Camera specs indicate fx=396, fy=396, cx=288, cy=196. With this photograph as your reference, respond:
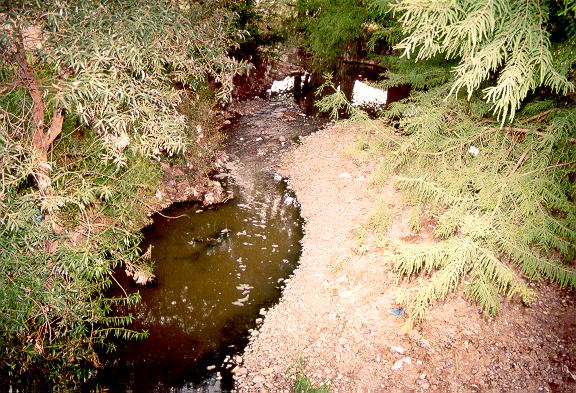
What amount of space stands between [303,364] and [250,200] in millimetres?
6017

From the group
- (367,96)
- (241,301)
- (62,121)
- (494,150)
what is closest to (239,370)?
(241,301)

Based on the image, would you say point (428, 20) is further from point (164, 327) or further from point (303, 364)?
point (164, 327)

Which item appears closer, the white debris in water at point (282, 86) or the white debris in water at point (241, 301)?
the white debris in water at point (241, 301)

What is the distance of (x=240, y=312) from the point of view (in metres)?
8.16

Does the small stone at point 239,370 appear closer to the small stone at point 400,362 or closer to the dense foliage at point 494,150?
the small stone at point 400,362

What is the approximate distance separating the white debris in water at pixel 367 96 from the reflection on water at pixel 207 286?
950cm

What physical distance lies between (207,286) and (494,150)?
20.5ft

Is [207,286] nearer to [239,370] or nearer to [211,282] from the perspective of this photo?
[211,282]

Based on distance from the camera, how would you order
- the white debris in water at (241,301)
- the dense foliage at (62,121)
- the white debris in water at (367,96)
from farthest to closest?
the white debris in water at (367,96) → the white debris in water at (241,301) → the dense foliage at (62,121)

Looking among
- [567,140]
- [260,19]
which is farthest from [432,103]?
[260,19]

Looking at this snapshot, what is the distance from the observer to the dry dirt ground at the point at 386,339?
591 centimetres

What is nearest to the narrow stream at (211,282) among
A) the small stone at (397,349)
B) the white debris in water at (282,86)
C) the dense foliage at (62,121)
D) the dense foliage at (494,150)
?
the dense foliage at (62,121)

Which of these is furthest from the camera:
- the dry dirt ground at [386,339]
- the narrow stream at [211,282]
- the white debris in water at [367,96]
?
the white debris in water at [367,96]

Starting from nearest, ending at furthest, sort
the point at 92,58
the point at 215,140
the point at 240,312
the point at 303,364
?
the point at 92,58, the point at 303,364, the point at 240,312, the point at 215,140
